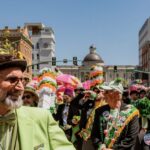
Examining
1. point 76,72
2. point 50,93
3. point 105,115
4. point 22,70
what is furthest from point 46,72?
point 76,72

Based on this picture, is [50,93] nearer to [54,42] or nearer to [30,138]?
[30,138]

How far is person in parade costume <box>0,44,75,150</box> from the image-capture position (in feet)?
9.27

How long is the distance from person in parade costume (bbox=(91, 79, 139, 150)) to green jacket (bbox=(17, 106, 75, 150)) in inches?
118

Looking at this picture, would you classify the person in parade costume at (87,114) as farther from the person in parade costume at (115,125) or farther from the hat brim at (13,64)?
the hat brim at (13,64)

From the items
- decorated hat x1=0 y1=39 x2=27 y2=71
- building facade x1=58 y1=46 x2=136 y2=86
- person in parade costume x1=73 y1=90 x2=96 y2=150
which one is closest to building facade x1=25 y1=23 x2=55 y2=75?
building facade x1=58 y1=46 x2=136 y2=86

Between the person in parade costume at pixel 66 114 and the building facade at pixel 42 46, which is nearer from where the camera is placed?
the person in parade costume at pixel 66 114

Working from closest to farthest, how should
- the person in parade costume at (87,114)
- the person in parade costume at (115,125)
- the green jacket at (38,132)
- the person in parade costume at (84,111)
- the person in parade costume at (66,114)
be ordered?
the green jacket at (38,132) → the person in parade costume at (115,125) → the person in parade costume at (87,114) → the person in parade costume at (84,111) → the person in parade costume at (66,114)

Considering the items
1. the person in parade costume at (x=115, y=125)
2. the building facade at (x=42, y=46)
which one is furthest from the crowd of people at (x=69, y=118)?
the building facade at (x=42, y=46)

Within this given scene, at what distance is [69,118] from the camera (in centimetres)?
1055

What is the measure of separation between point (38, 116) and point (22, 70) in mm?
322

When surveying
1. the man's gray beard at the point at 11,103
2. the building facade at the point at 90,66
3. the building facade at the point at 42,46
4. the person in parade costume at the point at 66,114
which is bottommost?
the person in parade costume at the point at 66,114

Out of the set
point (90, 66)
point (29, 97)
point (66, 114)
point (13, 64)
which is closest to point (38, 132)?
point (13, 64)

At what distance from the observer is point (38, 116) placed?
2.92 m

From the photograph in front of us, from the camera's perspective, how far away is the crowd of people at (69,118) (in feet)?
9.39
